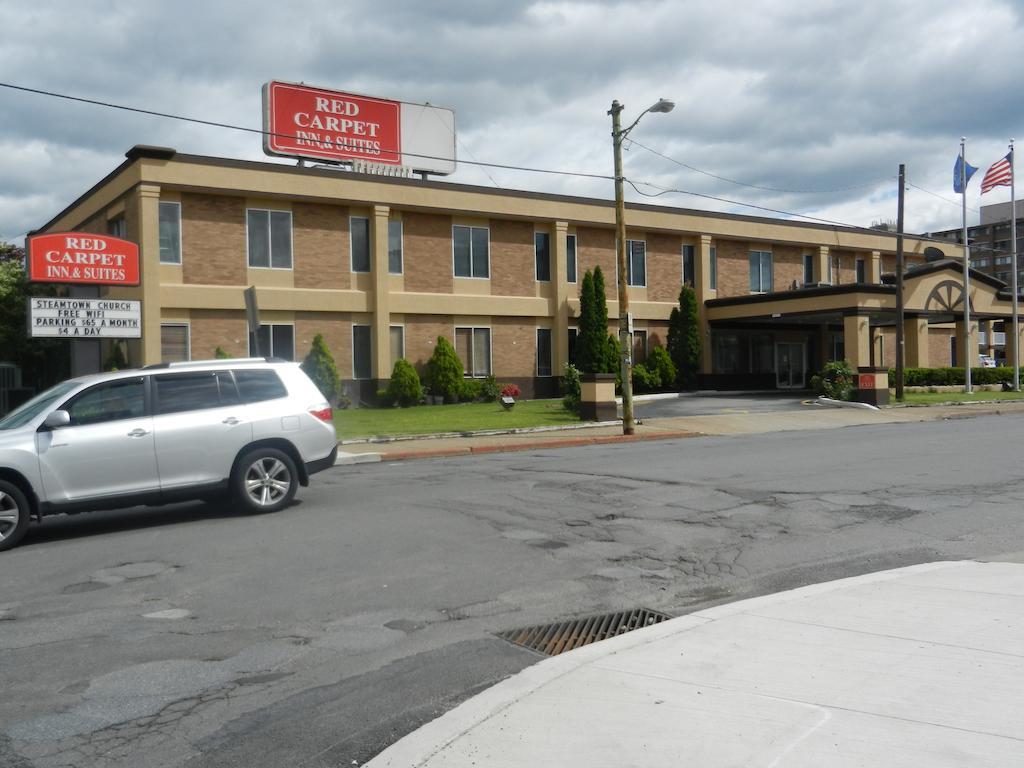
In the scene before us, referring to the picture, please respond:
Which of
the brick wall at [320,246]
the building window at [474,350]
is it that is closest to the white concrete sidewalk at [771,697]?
the brick wall at [320,246]

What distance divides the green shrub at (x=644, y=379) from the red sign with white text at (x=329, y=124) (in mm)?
12329

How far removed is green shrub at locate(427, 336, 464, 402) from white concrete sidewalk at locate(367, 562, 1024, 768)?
25.9m

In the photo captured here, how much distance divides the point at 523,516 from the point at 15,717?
6.34 meters

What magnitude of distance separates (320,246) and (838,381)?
18.8 m

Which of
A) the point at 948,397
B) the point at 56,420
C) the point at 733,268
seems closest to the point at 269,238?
the point at 56,420

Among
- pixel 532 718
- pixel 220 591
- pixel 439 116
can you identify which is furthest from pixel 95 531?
pixel 439 116

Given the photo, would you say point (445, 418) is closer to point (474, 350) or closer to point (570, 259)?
point (474, 350)

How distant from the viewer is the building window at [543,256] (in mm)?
36031

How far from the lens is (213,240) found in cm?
2886

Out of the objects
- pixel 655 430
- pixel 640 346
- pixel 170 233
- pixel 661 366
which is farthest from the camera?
pixel 640 346

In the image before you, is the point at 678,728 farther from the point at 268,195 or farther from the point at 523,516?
the point at 268,195

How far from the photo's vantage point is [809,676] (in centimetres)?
496

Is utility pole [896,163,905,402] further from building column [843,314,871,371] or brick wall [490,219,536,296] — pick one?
brick wall [490,219,536,296]

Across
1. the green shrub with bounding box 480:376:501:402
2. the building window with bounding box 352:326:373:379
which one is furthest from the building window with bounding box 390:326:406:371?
the green shrub with bounding box 480:376:501:402
